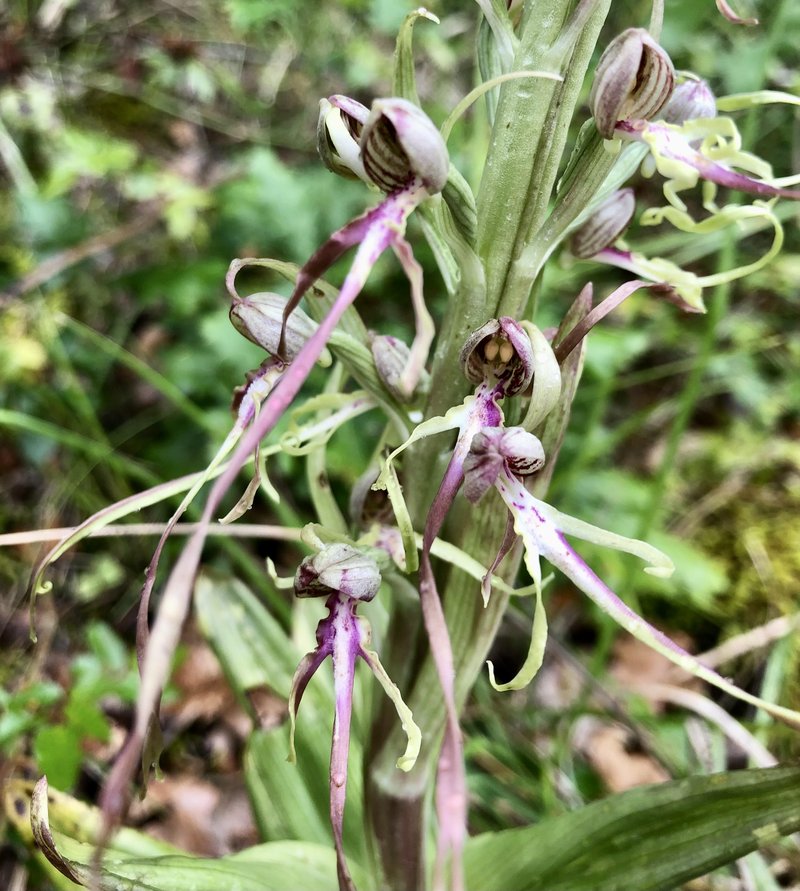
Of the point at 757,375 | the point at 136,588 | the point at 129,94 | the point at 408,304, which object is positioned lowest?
the point at 136,588

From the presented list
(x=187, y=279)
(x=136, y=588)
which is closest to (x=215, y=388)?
(x=187, y=279)

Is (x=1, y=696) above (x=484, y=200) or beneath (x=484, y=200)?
beneath

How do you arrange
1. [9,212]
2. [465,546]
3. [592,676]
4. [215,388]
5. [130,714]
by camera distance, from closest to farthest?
[465,546]
[592,676]
[130,714]
[215,388]
[9,212]

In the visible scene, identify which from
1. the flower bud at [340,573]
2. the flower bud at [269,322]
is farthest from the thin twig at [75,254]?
the flower bud at [340,573]

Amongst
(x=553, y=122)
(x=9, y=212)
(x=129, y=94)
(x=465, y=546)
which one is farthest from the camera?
(x=129, y=94)

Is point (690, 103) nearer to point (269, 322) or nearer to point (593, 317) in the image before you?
point (593, 317)

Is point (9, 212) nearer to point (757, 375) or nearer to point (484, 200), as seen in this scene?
point (484, 200)

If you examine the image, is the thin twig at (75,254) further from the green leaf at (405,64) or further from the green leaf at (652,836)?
the green leaf at (652,836)

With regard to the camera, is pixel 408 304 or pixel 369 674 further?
pixel 408 304
